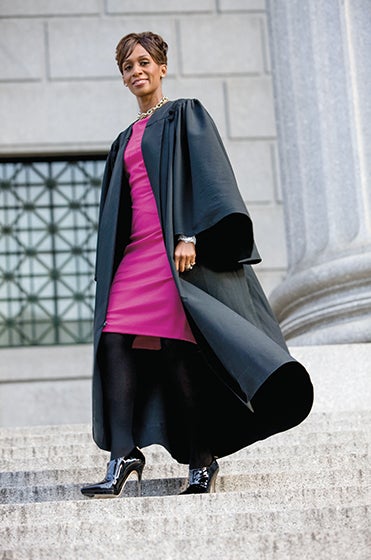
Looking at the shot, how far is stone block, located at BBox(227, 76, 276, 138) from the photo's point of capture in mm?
12914

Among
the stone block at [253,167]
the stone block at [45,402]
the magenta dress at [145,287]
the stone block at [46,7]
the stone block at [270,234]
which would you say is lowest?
the stone block at [45,402]

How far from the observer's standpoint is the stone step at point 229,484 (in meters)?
5.42

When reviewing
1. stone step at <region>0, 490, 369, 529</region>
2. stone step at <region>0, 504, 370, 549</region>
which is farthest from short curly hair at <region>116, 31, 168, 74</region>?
stone step at <region>0, 504, 370, 549</region>

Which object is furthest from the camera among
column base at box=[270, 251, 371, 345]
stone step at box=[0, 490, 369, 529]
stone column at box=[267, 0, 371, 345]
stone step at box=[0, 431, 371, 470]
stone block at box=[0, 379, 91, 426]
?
stone block at box=[0, 379, 91, 426]

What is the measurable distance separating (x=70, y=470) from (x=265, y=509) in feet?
4.63

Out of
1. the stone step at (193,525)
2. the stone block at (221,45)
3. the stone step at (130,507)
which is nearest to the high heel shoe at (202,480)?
the stone step at (130,507)

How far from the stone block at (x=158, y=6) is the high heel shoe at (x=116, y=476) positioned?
834cm

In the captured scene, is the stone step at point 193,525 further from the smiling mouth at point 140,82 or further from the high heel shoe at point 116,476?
the smiling mouth at point 140,82

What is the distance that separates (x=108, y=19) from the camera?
1309cm

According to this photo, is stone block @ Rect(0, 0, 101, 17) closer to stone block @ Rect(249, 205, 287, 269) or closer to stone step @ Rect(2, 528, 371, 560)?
stone block @ Rect(249, 205, 287, 269)

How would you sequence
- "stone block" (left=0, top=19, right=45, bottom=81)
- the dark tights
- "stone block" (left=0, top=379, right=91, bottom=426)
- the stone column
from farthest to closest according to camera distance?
"stone block" (left=0, top=19, right=45, bottom=81)
"stone block" (left=0, top=379, right=91, bottom=426)
the stone column
the dark tights

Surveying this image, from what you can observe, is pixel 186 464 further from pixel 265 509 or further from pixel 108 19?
pixel 108 19

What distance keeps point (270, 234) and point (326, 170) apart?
389cm

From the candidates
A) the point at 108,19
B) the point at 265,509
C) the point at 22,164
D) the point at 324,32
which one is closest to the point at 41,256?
the point at 22,164
